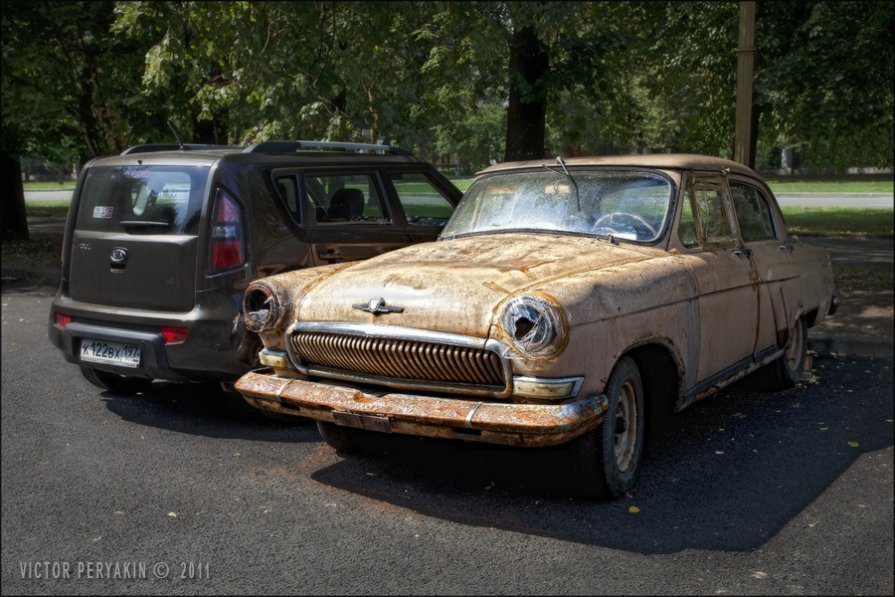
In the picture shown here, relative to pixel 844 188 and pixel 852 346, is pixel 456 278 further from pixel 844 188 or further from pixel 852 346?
pixel 844 188

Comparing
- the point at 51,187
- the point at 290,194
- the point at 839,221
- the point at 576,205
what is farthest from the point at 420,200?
the point at 51,187

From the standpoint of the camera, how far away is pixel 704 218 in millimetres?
5961

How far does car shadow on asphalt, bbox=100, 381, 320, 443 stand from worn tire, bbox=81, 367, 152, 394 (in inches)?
2.0

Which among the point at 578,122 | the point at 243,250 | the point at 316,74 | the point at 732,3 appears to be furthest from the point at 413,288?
the point at 578,122

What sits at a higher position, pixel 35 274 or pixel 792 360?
pixel 792 360

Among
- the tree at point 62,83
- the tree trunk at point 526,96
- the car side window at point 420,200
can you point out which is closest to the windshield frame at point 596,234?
the car side window at point 420,200

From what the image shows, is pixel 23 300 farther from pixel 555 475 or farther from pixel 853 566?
pixel 853 566

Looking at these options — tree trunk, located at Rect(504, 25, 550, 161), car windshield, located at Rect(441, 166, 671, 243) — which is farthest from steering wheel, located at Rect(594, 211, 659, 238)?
tree trunk, located at Rect(504, 25, 550, 161)

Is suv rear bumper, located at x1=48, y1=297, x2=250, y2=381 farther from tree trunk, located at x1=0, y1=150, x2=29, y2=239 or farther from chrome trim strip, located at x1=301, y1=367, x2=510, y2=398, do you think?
tree trunk, located at x1=0, y1=150, x2=29, y2=239

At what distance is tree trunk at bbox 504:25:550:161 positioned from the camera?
11703 mm

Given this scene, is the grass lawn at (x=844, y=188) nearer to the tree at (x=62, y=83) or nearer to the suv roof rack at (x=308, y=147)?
the tree at (x=62, y=83)

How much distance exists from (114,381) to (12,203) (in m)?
15.7

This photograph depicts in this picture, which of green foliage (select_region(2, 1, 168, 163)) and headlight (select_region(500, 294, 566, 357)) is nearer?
headlight (select_region(500, 294, 566, 357))

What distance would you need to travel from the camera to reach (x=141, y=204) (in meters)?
6.33
